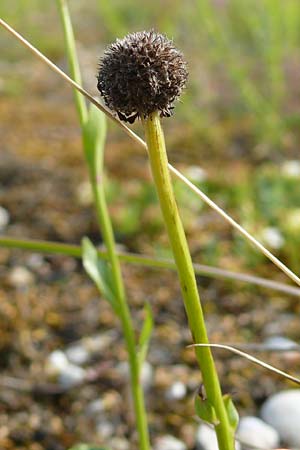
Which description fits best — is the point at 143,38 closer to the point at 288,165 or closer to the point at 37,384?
the point at 37,384

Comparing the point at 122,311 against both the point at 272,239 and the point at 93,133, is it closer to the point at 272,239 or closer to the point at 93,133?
the point at 93,133

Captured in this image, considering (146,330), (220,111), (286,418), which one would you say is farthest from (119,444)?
(220,111)

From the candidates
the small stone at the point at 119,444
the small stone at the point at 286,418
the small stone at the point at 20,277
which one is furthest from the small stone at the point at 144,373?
the small stone at the point at 20,277

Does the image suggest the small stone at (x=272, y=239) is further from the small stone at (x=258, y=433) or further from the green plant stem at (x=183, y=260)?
the green plant stem at (x=183, y=260)

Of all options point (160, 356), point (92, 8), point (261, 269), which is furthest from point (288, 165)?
point (92, 8)

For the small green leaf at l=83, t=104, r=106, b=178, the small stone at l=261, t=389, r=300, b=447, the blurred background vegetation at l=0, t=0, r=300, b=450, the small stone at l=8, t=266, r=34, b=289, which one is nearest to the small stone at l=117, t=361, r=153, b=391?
the blurred background vegetation at l=0, t=0, r=300, b=450
